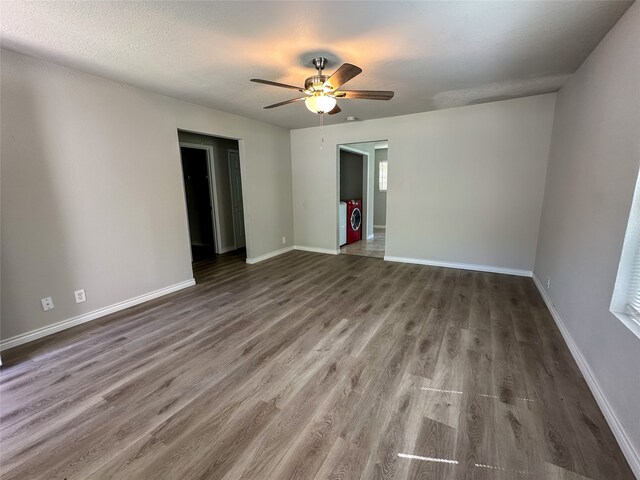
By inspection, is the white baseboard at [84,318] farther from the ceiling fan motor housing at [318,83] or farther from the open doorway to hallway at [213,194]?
the ceiling fan motor housing at [318,83]

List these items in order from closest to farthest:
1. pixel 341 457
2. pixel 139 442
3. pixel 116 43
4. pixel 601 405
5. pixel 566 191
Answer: pixel 341 457, pixel 139 442, pixel 601 405, pixel 116 43, pixel 566 191

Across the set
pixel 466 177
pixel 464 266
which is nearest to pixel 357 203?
pixel 466 177

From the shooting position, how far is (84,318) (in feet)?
9.21

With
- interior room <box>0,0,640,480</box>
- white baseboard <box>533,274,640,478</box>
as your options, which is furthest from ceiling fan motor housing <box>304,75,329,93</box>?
white baseboard <box>533,274,640,478</box>

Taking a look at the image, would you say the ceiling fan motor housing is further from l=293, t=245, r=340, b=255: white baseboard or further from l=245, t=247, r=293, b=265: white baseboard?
l=293, t=245, r=340, b=255: white baseboard

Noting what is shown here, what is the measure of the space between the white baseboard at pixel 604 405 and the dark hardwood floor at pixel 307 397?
0.12 ft

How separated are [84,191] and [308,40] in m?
2.55

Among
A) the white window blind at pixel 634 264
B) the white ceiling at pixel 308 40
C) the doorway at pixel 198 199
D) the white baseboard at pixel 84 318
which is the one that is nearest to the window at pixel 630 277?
the white window blind at pixel 634 264

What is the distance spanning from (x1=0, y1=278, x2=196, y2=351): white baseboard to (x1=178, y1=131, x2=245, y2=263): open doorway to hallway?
1.68m

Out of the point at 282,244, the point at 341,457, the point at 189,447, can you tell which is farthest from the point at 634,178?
the point at 282,244

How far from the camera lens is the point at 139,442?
58.1 inches

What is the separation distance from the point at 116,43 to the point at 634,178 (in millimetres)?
3583

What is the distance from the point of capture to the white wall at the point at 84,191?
7.62 feet

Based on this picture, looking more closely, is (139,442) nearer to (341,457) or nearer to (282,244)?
(341,457)
